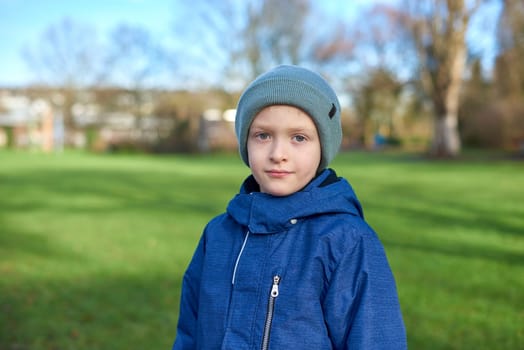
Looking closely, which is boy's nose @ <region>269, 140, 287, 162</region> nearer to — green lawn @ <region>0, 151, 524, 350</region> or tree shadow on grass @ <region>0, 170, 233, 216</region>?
green lawn @ <region>0, 151, 524, 350</region>

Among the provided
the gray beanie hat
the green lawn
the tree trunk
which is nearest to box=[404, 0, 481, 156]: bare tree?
the tree trunk

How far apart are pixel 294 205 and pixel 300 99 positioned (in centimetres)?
30

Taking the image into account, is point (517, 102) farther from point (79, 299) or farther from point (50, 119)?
point (50, 119)

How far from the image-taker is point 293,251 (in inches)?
64.6

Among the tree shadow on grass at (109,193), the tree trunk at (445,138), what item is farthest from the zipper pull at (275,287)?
the tree trunk at (445,138)

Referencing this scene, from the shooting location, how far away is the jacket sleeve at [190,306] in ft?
6.14

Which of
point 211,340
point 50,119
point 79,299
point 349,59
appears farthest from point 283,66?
point 50,119

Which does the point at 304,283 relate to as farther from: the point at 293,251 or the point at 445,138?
the point at 445,138

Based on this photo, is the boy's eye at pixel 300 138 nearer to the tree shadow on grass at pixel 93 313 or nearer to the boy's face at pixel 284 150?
the boy's face at pixel 284 150

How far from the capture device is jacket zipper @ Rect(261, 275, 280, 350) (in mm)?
1578

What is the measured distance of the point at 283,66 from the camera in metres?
1.79

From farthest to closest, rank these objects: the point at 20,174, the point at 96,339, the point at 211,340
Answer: the point at 20,174 < the point at 96,339 < the point at 211,340

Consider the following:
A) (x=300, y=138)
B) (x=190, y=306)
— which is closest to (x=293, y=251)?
(x=300, y=138)

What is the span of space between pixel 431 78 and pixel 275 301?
2919 centimetres
